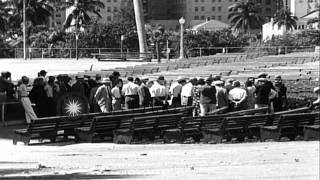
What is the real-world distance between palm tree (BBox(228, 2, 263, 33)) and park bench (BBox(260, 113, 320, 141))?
11479 cm

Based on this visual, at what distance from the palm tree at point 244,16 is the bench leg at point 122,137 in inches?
4515

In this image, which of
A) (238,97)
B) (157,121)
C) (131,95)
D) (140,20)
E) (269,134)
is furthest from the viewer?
(140,20)

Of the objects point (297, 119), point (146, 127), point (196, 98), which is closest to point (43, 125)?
point (146, 127)

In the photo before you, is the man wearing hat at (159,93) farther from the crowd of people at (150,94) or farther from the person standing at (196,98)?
the person standing at (196,98)

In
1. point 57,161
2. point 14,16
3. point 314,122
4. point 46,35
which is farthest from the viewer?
point 14,16

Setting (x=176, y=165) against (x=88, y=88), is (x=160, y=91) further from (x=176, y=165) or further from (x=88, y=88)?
(x=176, y=165)

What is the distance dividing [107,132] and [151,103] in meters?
3.30

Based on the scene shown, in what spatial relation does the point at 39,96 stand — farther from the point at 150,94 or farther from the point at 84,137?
the point at 150,94

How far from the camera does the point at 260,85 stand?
57.1 ft

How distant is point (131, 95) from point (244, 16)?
11496 cm

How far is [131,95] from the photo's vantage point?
19438 mm

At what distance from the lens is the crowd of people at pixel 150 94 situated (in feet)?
58.0

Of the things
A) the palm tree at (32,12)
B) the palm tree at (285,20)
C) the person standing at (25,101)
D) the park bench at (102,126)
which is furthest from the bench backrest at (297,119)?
the palm tree at (285,20)

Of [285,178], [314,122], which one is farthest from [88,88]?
[285,178]
